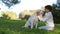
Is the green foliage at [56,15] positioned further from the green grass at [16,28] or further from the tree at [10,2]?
the tree at [10,2]

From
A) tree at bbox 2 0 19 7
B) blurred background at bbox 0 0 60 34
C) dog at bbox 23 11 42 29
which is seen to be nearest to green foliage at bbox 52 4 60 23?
blurred background at bbox 0 0 60 34

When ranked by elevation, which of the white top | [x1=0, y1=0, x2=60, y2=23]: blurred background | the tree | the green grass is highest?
the tree

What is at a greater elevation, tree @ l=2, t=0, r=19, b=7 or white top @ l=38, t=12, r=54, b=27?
tree @ l=2, t=0, r=19, b=7

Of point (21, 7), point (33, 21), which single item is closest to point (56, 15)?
point (33, 21)

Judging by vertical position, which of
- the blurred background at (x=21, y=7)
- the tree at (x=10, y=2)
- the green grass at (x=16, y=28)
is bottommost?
the green grass at (x=16, y=28)

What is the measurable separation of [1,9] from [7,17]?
120 mm

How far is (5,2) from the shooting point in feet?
10.3

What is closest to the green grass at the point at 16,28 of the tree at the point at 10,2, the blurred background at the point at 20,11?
the blurred background at the point at 20,11

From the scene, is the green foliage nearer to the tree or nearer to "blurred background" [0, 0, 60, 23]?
"blurred background" [0, 0, 60, 23]

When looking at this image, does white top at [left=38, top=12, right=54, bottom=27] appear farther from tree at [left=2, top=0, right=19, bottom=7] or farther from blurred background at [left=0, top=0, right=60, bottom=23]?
tree at [left=2, top=0, right=19, bottom=7]

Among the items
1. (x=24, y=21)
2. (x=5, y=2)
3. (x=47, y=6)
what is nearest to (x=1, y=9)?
(x=5, y=2)

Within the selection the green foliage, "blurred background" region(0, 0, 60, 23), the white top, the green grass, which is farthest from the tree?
the green foliage

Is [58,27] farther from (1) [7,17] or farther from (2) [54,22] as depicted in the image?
(1) [7,17]

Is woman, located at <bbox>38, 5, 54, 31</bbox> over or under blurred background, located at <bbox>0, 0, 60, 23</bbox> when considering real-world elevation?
under
